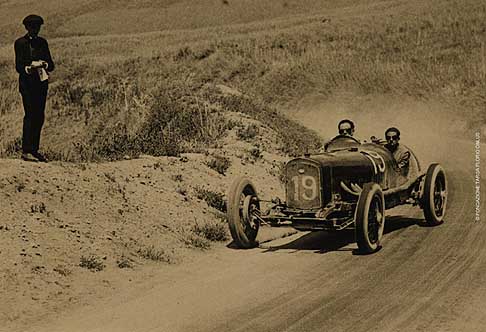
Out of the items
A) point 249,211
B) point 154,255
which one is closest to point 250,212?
point 249,211

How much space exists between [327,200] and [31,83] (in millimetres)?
4626

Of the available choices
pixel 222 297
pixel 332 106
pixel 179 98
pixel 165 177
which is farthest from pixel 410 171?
pixel 332 106

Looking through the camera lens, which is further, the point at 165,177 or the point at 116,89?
the point at 116,89

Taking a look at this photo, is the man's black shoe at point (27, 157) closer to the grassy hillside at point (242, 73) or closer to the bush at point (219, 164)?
the grassy hillside at point (242, 73)

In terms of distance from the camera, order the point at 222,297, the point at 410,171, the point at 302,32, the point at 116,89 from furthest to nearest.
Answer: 1. the point at 302,32
2. the point at 116,89
3. the point at 410,171
4. the point at 222,297

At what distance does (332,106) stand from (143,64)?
12.2 metres

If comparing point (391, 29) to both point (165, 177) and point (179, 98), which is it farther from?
point (165, 177)

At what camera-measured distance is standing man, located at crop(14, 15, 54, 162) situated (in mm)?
11242

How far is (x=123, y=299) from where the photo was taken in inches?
350

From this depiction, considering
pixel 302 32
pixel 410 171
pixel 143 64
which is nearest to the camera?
pixel 410 171

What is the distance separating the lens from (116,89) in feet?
90.0

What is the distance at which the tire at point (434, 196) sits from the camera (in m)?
12.4

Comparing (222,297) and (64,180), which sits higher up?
(64,180)

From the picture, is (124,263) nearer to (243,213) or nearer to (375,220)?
(243,213)
